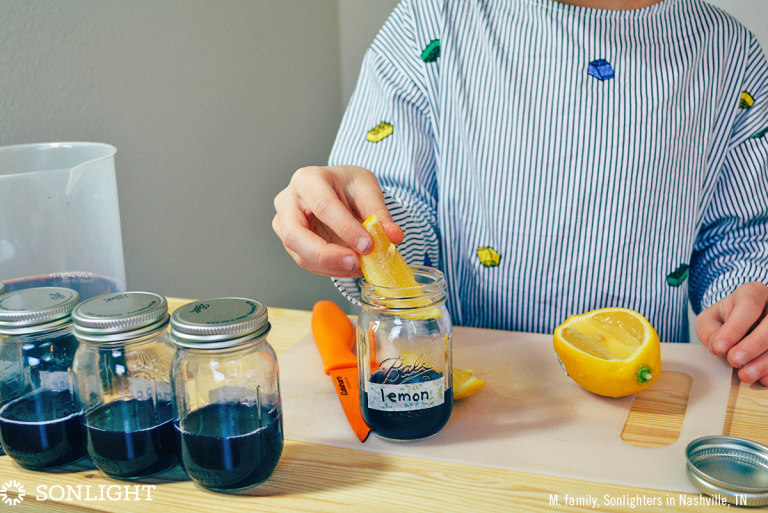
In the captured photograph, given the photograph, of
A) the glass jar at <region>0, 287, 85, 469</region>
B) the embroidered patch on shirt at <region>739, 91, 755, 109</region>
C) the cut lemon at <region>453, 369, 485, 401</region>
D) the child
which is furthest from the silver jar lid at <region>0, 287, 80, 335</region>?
the embroidered patch on shirt at <region>739, 91, 755, 109</region>

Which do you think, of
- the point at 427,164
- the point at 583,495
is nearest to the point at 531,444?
the point at 583,495

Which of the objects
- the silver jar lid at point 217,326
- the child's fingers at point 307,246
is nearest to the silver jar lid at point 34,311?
the silver jar lid at point 217,326

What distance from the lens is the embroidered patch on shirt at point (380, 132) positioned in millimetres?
1114

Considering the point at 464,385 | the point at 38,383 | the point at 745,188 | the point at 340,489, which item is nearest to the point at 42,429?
the point at 38,383

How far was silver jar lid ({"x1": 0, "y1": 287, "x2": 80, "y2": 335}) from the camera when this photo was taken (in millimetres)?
563

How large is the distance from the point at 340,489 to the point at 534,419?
255 millimetres

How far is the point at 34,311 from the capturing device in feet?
1.87

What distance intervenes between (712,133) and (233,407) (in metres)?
1.01

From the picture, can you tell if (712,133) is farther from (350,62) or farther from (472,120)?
(350,62)

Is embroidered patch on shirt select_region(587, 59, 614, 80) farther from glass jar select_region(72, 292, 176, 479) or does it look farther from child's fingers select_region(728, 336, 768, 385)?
glass jar select_region(72, 292, 176, 479)

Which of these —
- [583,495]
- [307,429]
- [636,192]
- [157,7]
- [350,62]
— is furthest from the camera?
[350,62]

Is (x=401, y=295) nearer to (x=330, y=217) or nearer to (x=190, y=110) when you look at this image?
(x=330, y=217)

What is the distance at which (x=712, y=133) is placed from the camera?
1105 mm

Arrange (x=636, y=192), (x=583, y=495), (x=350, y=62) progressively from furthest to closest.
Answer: (x=350, y=62)
(x=636, y=192)
(x=583, y=495)
